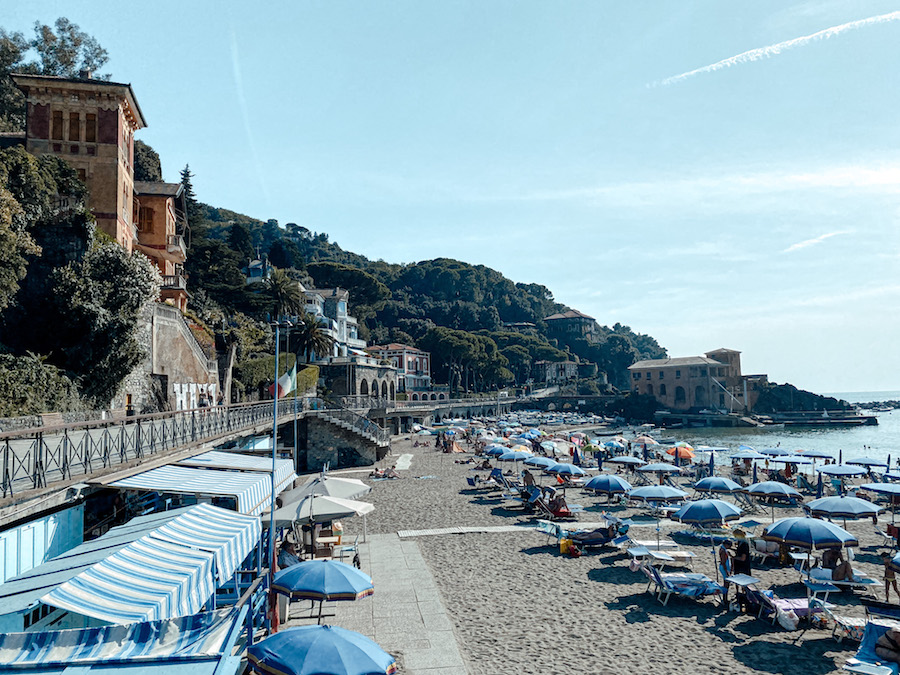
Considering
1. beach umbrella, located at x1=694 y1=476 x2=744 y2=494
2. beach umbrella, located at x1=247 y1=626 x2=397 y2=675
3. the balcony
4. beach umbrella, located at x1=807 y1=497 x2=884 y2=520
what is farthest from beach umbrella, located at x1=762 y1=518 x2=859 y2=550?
the balcony

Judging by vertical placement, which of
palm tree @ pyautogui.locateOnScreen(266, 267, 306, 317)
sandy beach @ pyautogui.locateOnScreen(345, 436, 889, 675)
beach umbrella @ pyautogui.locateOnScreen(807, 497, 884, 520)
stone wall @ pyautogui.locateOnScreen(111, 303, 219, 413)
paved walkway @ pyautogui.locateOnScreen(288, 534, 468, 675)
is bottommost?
sandy beach @ pyautogui.locateOnScreen(345, 436, 889, 675)

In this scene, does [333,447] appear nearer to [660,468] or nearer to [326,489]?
[660,468]

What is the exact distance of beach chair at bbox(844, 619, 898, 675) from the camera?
819 cm

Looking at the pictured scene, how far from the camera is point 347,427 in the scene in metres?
35.2

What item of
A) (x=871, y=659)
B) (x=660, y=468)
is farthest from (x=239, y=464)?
Result: (x=660, y=468)

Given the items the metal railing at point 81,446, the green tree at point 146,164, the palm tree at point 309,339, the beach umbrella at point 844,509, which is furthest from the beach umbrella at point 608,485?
the green tree at point 146,164

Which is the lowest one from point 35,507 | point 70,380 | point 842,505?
point 842,505

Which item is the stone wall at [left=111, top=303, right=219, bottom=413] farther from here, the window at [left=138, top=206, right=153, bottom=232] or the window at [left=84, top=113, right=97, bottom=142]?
the window at [left=138, top=206, right=153, bottom=232]

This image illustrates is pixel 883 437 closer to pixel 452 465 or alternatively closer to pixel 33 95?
pixel 452 465

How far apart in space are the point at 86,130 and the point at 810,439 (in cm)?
7992

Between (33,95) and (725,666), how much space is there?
3583 centimetres

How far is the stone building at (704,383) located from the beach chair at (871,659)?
98.2 meters

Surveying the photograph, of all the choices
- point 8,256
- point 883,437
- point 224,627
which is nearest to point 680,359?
point 883,437

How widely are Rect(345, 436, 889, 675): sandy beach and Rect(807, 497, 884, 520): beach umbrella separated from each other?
134cm
